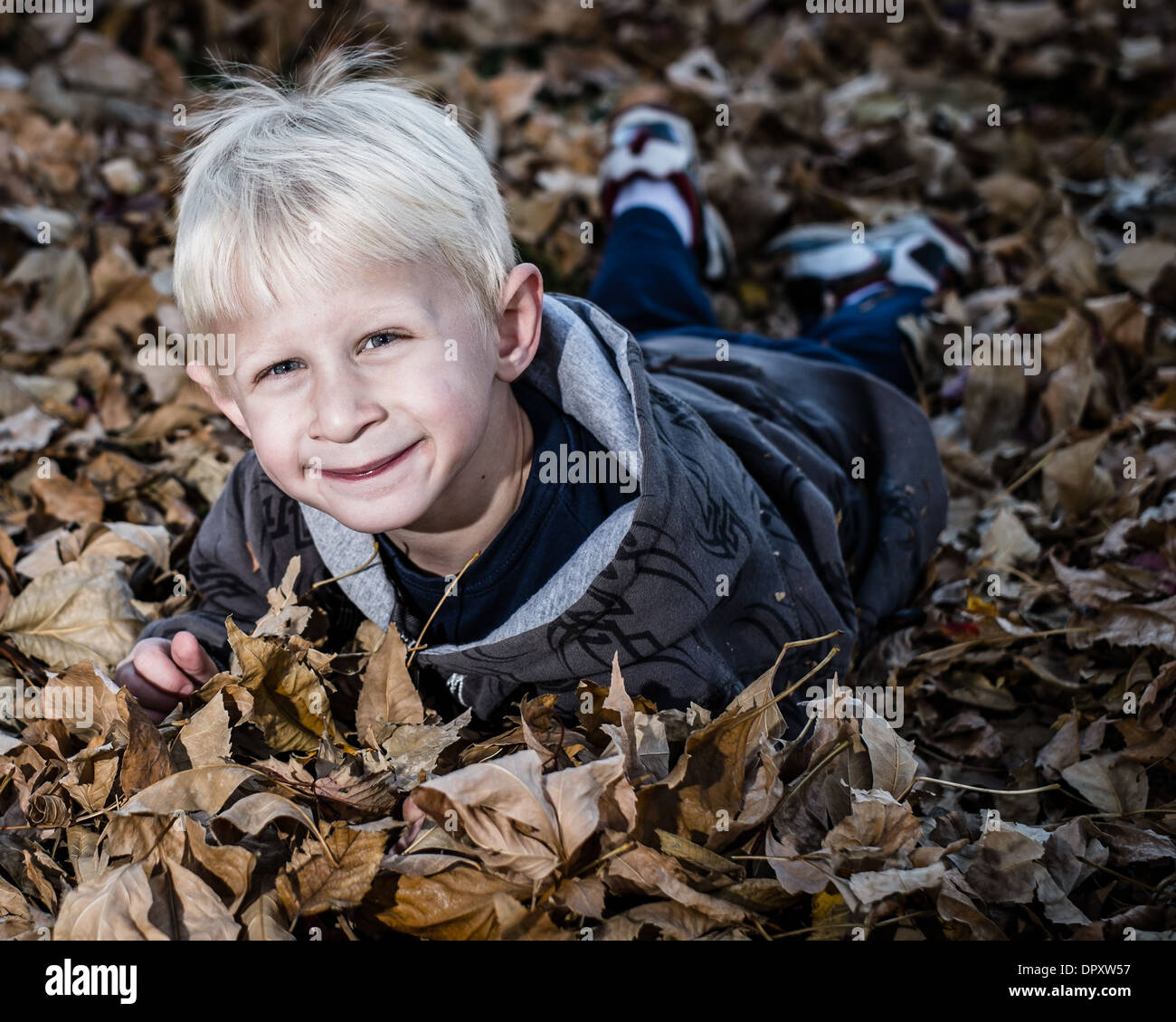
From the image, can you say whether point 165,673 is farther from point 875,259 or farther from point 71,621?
point 875,259

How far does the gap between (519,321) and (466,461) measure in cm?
24

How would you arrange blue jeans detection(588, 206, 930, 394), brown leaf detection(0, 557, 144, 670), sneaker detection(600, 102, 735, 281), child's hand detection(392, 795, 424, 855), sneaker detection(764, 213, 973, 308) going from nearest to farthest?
child's hand detection(392, 795, 424, 855), brown leaf detection(0, 557, 144, 670), blue jeans detection(588, 206, 930, 394), sneaker detection(764, 213, 973, 308), sneaker detection(600, 102, 735, 281)

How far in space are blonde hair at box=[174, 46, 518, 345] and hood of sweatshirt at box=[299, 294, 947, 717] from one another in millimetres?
217

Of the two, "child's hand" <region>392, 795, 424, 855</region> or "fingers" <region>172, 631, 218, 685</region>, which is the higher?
"fingers" <region>172, 631, 218, 685</region>

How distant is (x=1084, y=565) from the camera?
1.93 metres

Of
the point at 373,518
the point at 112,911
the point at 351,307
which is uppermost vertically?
the point at 351,307

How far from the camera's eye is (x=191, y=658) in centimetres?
150

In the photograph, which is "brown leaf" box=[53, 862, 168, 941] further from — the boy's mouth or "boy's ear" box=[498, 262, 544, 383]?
"boy's ear" box=[498, 262, 544, 383]

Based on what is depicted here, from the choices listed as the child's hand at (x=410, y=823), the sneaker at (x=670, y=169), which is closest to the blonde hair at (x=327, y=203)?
the child's hand at (x=410, y=823)

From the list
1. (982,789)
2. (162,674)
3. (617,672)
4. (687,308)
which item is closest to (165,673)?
(162,674)

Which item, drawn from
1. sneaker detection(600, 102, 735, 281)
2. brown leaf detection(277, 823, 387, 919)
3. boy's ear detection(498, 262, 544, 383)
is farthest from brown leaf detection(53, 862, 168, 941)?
sneaker detection(600, 102, 735, 281)

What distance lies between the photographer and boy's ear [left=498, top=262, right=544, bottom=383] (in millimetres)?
1522

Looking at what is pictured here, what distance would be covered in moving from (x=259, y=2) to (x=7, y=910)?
113 inches
